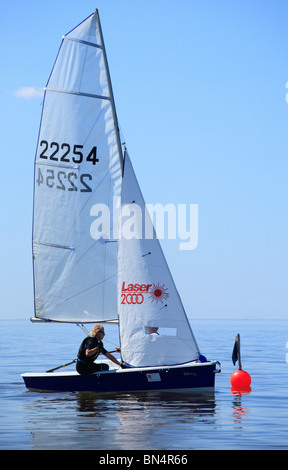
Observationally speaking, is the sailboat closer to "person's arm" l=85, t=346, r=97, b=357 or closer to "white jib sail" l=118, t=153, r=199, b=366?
"white jib sail" l=118, t=153, r=199, b=366

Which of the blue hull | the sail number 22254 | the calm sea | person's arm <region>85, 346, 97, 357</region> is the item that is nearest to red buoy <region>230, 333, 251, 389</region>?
the calm sea

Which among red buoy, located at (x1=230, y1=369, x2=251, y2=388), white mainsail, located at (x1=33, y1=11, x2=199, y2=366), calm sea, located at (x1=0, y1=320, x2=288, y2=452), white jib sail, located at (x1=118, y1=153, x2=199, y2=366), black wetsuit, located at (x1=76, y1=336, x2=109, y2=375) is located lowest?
calm sea, located at (x1=0, y1=320, x2=288, y2=452)

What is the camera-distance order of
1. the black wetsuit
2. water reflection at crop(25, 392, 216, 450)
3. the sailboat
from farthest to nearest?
the sailboat, the black wetsuit, water reflection at crop(25, 392, 216, 450)

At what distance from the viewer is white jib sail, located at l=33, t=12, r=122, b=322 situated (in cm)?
2419

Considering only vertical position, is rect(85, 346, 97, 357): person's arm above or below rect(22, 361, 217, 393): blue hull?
above

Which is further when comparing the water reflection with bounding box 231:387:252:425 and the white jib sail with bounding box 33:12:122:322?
the white jib sail with bounding box 33:12:122:322

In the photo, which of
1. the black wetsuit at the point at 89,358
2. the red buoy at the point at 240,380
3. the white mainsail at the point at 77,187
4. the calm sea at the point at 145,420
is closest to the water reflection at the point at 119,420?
the calm sea at the point at 145,420

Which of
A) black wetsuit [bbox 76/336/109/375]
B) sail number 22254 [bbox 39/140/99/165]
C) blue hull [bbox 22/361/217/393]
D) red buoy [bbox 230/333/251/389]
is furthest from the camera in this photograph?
red buoy [bbox 230/333/251/389]

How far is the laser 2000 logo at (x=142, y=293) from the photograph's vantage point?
2244 centimetres

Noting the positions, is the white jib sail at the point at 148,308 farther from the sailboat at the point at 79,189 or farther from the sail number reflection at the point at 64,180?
the sail number reflection at the point at 64,180

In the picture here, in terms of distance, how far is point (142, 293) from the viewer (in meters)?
22.5
